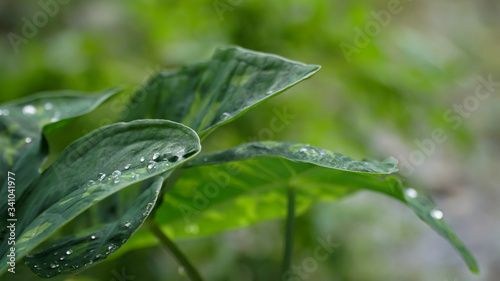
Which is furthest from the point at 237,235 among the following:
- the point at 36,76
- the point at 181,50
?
the point at 36,76

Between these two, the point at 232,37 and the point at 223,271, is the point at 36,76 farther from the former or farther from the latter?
the point at 223,271

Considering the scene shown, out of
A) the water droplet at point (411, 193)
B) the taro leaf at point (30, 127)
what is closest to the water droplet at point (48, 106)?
the taro leaf at point (30, 127)

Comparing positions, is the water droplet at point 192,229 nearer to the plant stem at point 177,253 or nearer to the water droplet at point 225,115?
the plant stem at point 177,253

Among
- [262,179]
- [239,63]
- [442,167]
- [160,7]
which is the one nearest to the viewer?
[239,63]

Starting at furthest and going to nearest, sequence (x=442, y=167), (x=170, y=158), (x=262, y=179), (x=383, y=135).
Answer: (x=442, y=167) < (x=383, y=135) < (x=262, y=179) < (x=170, y=158)

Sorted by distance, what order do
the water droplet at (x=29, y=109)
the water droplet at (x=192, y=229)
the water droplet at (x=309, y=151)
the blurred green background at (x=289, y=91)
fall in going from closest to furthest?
the water droplet at (x=309, y=151) < the water droplet at (x=29, y=109) < the water droplet at (x=192, y=229) < the blurred green background at (x=289, y=91)

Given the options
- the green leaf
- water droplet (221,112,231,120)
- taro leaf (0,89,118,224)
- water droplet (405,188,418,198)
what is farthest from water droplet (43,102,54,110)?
water droplet (405,188,418,198)

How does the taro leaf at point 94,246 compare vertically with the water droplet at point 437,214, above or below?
above
